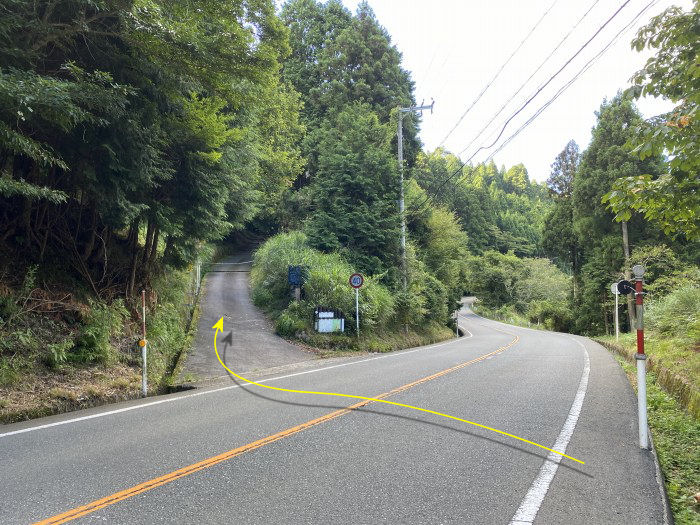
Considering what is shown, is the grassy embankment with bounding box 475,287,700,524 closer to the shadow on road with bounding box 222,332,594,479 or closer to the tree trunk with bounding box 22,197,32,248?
the shadow on road with bounding box 222,332,594,479

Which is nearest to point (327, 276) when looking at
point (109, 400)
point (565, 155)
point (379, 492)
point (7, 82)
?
point (109, 400)

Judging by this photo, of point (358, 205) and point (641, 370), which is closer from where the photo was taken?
point (641, 370)

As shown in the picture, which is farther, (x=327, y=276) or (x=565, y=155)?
(x=565, y=155)

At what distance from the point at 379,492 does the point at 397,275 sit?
17.0 meters

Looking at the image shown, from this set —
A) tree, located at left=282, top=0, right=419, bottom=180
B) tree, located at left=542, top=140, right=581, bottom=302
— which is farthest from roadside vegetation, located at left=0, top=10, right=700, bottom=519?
tree, located at left=542, top=140, right=581, bottom=302

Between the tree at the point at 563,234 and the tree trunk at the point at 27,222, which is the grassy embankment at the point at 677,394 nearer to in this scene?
the tree trunk at the point at 27,222

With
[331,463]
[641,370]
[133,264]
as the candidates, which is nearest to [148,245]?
[133,264]

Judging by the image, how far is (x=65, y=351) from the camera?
23.9 ft

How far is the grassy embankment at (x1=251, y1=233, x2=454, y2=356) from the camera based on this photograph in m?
14.6

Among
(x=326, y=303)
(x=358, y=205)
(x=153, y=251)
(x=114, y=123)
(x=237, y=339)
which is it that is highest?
(x=358, y=205)

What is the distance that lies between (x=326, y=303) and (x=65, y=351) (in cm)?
875

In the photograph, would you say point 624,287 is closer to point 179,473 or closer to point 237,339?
point 179,473

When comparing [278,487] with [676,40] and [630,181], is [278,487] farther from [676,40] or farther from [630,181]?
[676,40]

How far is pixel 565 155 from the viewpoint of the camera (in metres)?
43.2
